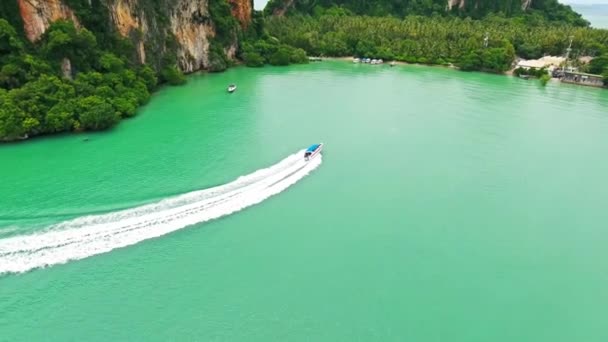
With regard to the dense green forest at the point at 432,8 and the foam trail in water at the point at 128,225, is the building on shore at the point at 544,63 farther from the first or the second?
the foam trail in water at the point at 128,225

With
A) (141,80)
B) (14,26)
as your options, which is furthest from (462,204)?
(14,26)

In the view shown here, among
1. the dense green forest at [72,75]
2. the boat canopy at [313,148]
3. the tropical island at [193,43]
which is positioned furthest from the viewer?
the tropical island at [193,43]

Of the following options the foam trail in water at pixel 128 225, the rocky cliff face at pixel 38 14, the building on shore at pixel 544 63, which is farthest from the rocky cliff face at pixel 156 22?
the building on shore at pixel 544 63

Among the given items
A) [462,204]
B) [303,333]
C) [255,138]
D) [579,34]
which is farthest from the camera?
[579,34]

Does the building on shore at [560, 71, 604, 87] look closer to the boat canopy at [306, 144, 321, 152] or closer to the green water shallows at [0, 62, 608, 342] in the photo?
the green water shallows at [0, 62, 608, 342]

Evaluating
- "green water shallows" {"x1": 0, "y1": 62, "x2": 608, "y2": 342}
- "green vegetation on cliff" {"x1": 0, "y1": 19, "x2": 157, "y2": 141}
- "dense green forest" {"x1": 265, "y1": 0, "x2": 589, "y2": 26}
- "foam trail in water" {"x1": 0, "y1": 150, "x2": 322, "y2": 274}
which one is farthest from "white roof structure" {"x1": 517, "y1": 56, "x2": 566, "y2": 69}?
"green vegetation on cliff" {"x1": 0, "y1": 19, "x2": 157, "y2": 141}

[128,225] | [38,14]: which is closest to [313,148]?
[128,225]

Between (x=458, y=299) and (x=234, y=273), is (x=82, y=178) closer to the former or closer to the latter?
(x=234, y=273)
